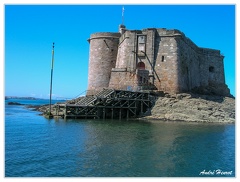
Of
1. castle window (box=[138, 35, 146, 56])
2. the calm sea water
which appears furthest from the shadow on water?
castle window (box=[138, 35, 146, 56])

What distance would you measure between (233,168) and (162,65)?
19.8 meters

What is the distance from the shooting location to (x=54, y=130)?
17.8 metres

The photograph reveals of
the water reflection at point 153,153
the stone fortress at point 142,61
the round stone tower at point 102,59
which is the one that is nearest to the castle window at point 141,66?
the stone fortress at point 142,61

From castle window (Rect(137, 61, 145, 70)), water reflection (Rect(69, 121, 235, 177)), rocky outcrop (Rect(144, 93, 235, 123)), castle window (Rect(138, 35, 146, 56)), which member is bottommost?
water reflection (Rect(69, 121, 235, 177))

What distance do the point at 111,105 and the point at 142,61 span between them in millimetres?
6768

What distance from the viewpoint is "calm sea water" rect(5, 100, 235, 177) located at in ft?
31.2

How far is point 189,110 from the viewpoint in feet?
84.6

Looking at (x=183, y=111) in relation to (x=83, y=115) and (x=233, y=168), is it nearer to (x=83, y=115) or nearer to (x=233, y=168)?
(x=83, y=115)

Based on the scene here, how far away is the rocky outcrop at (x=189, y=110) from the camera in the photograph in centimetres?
2516

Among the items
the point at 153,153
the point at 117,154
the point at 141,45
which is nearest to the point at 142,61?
the point at 141,45

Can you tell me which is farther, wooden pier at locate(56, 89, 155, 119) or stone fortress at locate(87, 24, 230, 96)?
stone fortress at locate(87, 24, 230, 96)

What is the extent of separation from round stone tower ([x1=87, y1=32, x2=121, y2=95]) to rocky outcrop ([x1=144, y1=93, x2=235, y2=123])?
7.66 metres

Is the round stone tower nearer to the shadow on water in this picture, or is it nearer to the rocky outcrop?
the rocky outcrop

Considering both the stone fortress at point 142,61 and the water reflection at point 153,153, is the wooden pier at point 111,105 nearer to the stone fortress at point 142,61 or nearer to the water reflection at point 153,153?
the stone fortress at point 142,61
